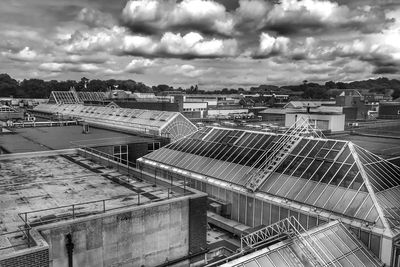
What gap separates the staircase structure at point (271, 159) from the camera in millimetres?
24844

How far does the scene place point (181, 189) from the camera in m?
19.0

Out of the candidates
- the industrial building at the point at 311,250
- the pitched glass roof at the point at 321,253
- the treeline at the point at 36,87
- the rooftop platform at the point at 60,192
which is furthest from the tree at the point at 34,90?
the pitched glass roof at the point at 321,253

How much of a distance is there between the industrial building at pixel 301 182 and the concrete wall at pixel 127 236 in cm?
870

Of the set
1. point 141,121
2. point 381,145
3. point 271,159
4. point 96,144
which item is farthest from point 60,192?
point 381,145

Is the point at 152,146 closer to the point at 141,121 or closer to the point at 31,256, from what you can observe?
the point at 141,121

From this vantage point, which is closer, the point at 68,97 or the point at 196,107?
the point at 196,107

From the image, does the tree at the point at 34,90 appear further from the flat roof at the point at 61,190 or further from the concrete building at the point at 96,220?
the concrete building at the point at 96,220

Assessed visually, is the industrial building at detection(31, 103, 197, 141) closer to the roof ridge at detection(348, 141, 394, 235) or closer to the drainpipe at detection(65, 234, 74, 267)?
the roof ridge at detection(348, 141, 394, 235)

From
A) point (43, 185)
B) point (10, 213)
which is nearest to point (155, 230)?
point (10, 213)

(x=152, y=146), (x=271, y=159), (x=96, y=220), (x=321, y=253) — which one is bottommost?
(x=321, y=253)

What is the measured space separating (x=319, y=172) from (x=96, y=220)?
52.3 ft

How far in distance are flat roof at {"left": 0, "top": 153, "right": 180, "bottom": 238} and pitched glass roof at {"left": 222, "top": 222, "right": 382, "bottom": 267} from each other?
5.82 m

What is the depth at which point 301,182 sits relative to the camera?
23.0 meters

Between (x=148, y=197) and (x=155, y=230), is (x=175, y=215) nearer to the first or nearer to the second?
(x=155, y=230)
